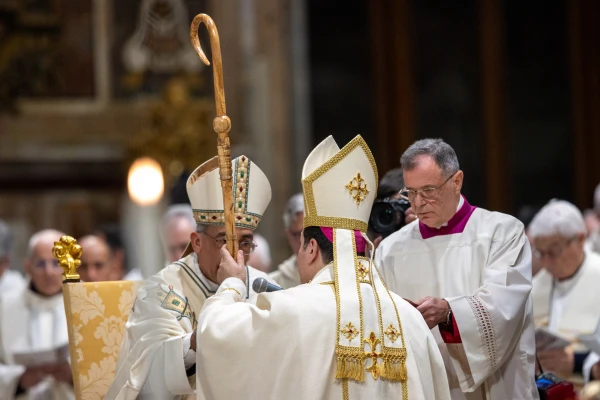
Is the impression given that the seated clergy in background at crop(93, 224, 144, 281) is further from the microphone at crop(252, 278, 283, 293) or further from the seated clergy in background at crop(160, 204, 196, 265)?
the microphone at crop(252, 278, 283, 293)

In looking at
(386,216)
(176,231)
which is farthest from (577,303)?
(176,231)

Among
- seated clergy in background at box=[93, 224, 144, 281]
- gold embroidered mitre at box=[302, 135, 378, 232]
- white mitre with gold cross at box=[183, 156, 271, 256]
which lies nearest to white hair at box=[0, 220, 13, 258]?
seated clergy in background at box=[93, 224, 144, 281]

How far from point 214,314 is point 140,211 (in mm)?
563

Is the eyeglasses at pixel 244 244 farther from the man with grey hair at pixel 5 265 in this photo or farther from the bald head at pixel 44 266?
the man with grey hair at pixel 5 265

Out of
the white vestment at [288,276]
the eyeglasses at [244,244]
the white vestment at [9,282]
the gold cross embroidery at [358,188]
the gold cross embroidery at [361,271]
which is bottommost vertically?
the white vestment at [9,282]

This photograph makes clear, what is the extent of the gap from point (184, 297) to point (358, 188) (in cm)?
101

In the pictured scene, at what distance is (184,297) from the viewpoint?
4.59 meters

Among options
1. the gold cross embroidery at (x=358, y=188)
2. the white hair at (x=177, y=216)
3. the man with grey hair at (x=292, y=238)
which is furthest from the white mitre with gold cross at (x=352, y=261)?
the white hair at (x=177, y=216)

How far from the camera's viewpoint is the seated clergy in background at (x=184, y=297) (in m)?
4.30

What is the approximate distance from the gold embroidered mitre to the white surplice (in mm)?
283

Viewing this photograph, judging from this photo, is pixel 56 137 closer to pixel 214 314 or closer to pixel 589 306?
pixel 589 306

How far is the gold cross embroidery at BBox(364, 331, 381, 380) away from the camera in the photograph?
3869 millimetres

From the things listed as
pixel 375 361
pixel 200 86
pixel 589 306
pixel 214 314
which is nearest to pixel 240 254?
pixel 214 314

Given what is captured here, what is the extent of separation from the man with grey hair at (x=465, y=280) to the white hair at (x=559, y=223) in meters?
1.87
